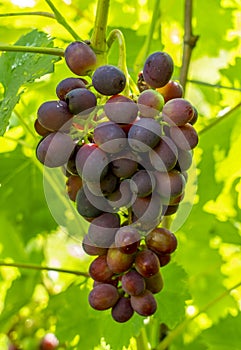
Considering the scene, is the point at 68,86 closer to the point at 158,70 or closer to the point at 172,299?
the point at 158,70

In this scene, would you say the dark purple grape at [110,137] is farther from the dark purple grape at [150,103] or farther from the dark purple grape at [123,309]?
the dark purple grape at [123,309]

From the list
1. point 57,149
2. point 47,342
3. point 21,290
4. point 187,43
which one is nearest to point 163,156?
point 57,149

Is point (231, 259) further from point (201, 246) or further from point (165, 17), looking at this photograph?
point (165, 17)

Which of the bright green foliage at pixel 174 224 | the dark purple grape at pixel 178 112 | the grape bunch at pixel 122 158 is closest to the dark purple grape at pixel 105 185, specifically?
the grape bunch at pixel 122 158

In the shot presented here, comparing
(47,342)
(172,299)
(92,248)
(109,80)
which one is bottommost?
(47,342)

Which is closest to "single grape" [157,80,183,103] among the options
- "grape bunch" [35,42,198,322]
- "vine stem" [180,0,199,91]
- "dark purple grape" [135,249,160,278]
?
"grape bunch" [35,42,198,322]

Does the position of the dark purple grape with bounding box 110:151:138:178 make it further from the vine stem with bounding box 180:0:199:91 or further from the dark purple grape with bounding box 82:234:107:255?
the vine stem with bounding box 180:0:199:91
